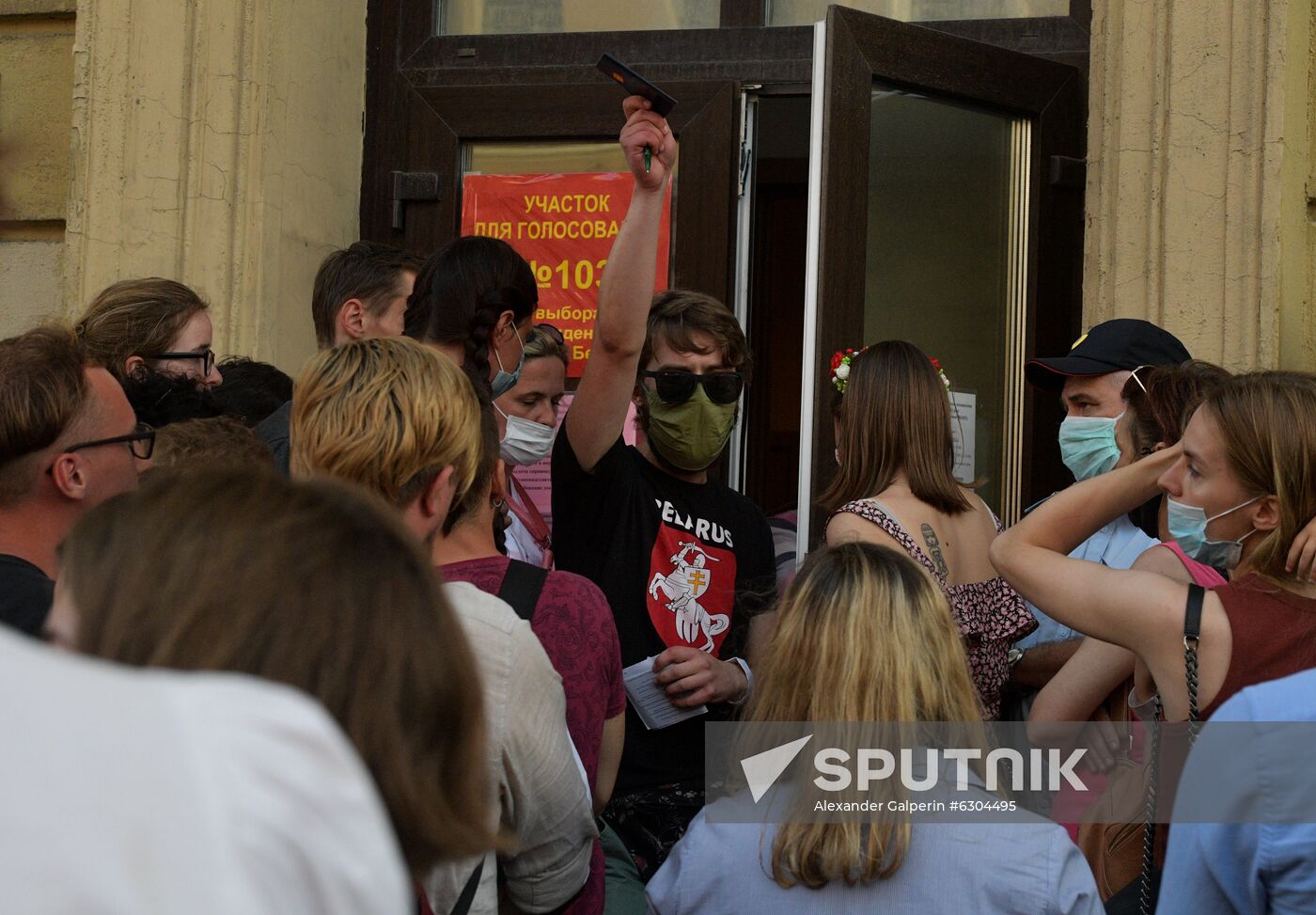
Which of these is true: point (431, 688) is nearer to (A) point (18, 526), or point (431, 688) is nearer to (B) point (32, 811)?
(B) point (32, 811)

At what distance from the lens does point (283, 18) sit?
460cm

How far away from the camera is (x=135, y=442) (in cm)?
271

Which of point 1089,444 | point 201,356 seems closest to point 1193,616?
point 1089,444

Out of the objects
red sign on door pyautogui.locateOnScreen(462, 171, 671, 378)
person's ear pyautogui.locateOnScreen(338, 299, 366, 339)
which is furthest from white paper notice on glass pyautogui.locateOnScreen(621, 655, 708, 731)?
red sign on door pyautogui.locateOnScreen(462, 171, 671, 378)

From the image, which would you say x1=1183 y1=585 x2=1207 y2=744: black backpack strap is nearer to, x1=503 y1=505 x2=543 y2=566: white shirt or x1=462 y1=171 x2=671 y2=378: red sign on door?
x1=503 y1=505 x2=543 y2=566: white shirt

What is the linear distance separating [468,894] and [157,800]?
1.38 metres

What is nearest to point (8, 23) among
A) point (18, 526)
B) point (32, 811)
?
point (18, 526)

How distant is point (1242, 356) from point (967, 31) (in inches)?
57.7

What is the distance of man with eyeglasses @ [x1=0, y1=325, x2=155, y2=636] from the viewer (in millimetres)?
2490

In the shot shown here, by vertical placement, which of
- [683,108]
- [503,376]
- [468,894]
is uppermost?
[683,108]

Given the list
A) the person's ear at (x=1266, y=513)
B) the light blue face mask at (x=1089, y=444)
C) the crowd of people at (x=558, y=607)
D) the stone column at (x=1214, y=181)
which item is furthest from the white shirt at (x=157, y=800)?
the stone column at (x=1214, y=181)

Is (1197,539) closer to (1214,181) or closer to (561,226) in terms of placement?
(1214,181)

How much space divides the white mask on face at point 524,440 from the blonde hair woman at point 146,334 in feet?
2.54

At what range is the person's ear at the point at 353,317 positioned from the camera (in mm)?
3852
